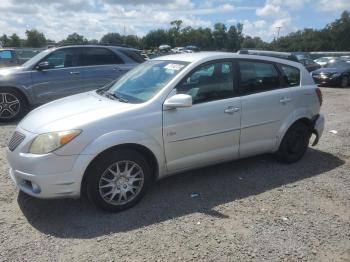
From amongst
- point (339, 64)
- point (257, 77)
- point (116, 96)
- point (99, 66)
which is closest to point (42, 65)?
point (99, 66)

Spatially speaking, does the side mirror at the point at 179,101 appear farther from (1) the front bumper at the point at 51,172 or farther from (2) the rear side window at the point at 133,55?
(2) the rear side window at the point at 133,55

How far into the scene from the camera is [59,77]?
927cm

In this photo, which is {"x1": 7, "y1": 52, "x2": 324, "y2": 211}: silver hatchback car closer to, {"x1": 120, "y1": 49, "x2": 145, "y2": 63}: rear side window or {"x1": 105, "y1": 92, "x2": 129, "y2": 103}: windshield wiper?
{"x1": 105, "y1": 92, "x2": 129, "y2": 103}: windshield wiper

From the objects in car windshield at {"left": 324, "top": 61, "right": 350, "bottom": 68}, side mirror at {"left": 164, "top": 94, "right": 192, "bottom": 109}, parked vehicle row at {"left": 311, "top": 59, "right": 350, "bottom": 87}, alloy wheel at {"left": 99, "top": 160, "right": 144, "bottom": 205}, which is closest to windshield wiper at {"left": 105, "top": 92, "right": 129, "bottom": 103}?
side mirror at {"left": 164, "top": 94, "right": 192, "bottom": 109}

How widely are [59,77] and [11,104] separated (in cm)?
124

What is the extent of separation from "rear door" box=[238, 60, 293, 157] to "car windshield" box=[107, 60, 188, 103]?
96 centimetres

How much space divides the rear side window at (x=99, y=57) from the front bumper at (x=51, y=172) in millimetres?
6083

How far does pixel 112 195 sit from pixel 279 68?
306 cm

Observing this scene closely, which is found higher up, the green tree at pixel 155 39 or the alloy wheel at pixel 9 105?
the alloy wheel at pixel 9 105

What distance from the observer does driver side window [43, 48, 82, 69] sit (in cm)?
930

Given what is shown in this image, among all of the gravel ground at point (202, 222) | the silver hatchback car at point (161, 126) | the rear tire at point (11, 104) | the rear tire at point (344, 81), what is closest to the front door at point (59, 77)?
the rear tire at point (11, 104)

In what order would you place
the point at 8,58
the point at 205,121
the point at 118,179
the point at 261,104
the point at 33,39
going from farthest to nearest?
1. the point at 33,39
2. the point at 8,58
3. the point at 261,104
4. the point at 205,121
5. the point at 118,179

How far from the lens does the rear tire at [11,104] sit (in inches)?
344

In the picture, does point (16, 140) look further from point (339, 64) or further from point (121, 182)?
point (339, 64)
